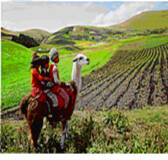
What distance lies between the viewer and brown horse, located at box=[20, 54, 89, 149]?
5.90 meters

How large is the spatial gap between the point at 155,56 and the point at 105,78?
74cm

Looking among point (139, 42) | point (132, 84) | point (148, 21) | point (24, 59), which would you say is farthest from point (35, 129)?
point (148, 21)

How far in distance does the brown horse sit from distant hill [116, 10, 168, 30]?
3.51 ft

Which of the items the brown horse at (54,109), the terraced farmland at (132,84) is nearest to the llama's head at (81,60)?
the brown horse at (54,109)

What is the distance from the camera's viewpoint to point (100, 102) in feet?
21.1

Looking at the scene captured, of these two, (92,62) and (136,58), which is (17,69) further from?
(136,58)

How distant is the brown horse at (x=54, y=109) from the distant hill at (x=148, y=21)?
107 centimetres

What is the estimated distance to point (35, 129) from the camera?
604 cm

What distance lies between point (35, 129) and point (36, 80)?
0.62 metres

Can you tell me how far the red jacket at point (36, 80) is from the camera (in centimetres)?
592

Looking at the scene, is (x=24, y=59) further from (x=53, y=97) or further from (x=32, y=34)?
(x=53, y=97)

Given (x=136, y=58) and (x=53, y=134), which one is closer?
(x=53, y=134)
